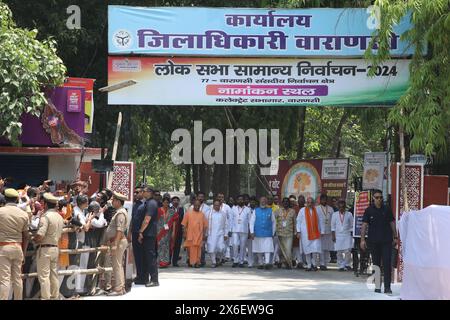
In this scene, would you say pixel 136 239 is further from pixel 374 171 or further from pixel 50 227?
pixel 374 171

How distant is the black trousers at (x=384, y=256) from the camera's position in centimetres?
1400

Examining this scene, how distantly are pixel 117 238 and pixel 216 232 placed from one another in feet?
22.7

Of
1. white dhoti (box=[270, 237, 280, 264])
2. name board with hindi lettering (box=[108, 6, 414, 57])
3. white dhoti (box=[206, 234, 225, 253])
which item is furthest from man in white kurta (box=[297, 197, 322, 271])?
name board with hindi lettering (box=[108, 6, 414, 57])

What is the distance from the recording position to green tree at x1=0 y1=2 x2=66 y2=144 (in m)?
15.6

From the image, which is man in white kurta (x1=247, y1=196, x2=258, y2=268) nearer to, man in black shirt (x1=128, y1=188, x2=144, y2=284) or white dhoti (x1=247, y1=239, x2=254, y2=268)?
white dhoti (x1=247, y1=239, x2=254, y2=268)

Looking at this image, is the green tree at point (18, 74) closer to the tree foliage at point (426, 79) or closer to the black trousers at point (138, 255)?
the black trousers at point (138, 255)

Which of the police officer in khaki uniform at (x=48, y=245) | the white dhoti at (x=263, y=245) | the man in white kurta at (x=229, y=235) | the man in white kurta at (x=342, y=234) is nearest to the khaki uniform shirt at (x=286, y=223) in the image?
the white dhoti at (x=263, y=245)

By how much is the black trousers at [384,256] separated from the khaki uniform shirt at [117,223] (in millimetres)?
4393

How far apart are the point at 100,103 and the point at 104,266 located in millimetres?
9502

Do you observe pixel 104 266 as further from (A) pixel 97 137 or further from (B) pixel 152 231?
(A) pixel 97 137

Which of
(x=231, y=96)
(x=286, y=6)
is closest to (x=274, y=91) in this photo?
(x=231, y=96)

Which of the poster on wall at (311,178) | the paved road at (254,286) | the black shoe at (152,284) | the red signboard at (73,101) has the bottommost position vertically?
the paved road at (254,286)

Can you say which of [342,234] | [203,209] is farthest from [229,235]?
[342,234]

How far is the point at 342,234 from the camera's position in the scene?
1950 cm
